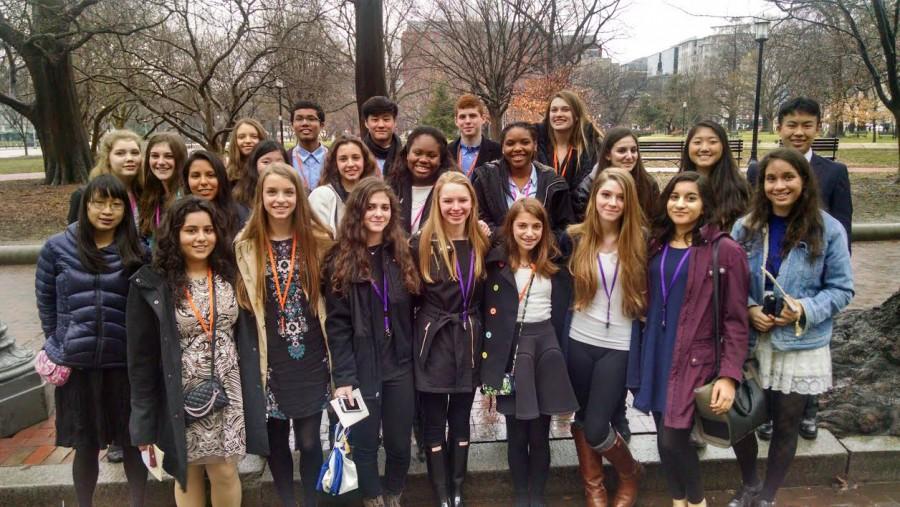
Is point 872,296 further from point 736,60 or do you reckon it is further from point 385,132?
point 736,60

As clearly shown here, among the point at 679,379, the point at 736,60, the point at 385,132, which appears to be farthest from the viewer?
the point at 736,60

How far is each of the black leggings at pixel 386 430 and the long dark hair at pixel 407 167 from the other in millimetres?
1462

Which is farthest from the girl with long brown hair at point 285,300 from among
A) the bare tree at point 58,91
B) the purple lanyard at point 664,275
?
the bare tree at point 58,91

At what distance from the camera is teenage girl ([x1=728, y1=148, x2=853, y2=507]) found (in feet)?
9.78

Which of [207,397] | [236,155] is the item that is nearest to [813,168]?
[207,397]

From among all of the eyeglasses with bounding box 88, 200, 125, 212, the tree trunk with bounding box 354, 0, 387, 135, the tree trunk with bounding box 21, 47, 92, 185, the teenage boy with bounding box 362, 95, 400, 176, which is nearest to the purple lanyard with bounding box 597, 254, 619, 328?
the teenage boy with bounding box 362, 95, 400, 176

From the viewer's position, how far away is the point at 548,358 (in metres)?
3.19

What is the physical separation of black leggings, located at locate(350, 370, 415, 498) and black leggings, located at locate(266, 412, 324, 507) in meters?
0.22

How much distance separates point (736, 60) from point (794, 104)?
55.4 metres

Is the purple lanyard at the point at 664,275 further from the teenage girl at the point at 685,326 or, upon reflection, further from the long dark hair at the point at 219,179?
the long dark hair at the point at 219,179

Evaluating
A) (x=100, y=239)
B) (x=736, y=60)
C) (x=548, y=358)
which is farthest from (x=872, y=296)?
(x=736, y=60)

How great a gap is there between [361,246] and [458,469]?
1.46 m

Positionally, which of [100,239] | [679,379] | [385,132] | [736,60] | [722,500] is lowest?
[722,500]

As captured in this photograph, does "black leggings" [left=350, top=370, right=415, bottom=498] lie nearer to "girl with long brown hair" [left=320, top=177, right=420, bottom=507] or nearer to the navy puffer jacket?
"girl with long brown hair" [left=320, top=177, right=420, bottom=507]
